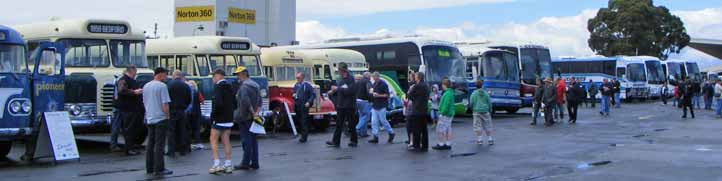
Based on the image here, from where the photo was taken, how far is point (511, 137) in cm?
1906

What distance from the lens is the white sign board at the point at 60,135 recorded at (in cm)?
1314

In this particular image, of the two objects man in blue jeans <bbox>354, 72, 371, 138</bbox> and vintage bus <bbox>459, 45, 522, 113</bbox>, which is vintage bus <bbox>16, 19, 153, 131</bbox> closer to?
man in blue jeans <bbox>354, 72, 371, 138</bbox>

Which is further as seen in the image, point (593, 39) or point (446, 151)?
point (593, 39)

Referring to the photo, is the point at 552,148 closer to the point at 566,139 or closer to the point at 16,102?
the point at 566,139

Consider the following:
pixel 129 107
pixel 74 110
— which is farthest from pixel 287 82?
pixel 129 107

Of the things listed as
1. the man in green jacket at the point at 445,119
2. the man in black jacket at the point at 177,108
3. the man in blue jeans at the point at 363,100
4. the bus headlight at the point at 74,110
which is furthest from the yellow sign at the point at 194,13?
the man in green jacket at the point at 445,119

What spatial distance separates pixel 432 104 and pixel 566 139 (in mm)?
3933

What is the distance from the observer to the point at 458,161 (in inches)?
532

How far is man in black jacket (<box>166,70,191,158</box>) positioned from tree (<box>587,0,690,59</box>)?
64.7 m

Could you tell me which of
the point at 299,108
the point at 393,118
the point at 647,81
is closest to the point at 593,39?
the point at 647,81

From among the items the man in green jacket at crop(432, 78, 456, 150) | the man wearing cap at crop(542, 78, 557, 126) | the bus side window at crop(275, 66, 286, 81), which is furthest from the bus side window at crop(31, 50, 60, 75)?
the man wearing cap at crop(542, 78, 557, 126)

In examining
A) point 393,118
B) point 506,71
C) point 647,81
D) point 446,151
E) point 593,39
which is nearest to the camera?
point 446,151

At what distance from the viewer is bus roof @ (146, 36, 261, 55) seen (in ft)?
64.2

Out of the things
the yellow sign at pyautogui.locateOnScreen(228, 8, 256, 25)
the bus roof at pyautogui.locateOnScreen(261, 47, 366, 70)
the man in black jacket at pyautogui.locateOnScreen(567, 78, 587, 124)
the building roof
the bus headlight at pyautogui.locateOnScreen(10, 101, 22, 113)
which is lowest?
the man in black jacket at pyautogui.locateOnScreen(567, 78, 587, 124)
